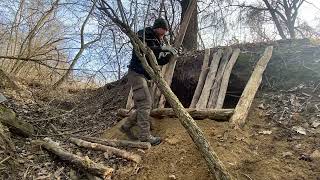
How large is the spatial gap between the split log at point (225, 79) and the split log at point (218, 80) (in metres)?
0.07

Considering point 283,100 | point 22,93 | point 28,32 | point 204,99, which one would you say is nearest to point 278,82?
point 283,100

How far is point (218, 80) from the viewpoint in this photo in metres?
6.93

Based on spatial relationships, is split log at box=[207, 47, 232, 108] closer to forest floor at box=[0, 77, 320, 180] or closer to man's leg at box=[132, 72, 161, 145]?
forest floor at box=[0, 77, 320, 180]

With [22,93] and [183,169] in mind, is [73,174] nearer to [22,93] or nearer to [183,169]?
[183,169]

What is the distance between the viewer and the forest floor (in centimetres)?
495

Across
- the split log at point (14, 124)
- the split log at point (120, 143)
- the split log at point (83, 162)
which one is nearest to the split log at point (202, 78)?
the split log at point (120, 143)

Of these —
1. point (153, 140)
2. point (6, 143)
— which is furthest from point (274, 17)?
point (6, 143)

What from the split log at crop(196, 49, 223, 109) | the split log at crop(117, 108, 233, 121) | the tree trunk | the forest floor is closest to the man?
the forest floor

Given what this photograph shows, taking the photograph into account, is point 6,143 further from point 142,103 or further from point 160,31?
point 160,31

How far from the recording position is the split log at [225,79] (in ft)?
21.4

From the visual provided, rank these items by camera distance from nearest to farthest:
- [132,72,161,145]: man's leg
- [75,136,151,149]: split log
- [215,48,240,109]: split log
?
1. [75,136,151,149]: split log
2. [132,72,161,145]: man's leg
3. [215,48,240,109]: split log

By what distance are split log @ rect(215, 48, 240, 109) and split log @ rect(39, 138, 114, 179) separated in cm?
223

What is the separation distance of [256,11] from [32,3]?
25.7ft

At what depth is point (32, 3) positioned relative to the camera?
1319 centimetres
